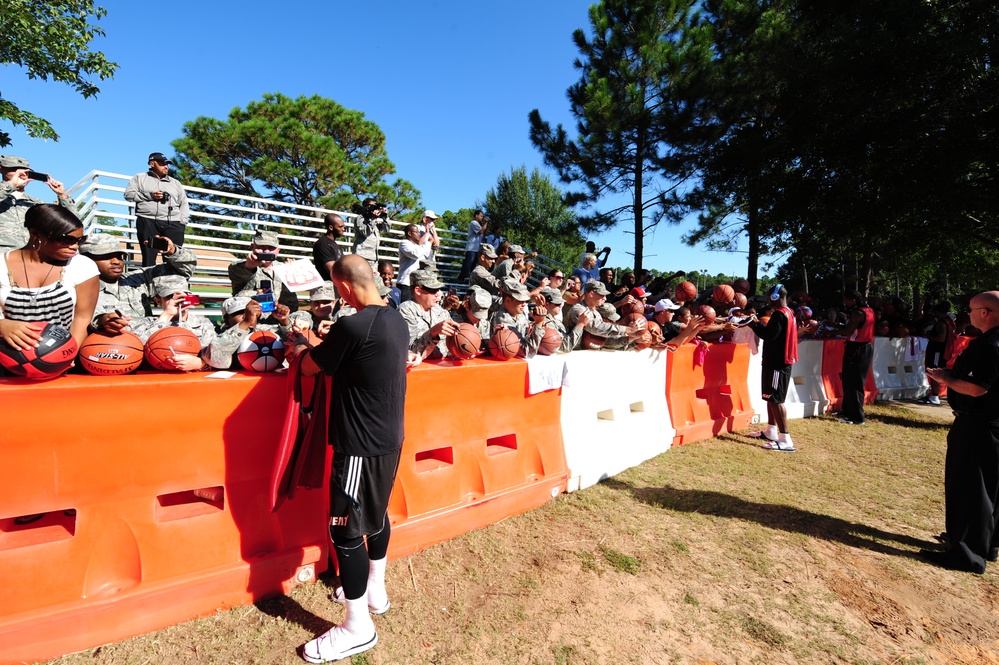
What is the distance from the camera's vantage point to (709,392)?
24.3 ft

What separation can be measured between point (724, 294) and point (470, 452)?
545 cm

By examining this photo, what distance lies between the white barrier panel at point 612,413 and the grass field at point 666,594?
28 cm

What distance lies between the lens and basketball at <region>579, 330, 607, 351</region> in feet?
19.4

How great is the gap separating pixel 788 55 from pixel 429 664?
1558cm

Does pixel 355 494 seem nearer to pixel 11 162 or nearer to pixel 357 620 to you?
pixel 357 620

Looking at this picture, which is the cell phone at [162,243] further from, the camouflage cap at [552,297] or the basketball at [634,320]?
the basketball at [634,320]

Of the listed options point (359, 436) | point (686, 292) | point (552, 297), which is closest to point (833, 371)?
point (686, 292)

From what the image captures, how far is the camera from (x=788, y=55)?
12.7m

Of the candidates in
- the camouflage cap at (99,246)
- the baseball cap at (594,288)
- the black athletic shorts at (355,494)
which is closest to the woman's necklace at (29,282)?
the camouflage cap at (99,246)

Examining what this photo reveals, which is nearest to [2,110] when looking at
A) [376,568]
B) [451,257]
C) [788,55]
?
[451,257]

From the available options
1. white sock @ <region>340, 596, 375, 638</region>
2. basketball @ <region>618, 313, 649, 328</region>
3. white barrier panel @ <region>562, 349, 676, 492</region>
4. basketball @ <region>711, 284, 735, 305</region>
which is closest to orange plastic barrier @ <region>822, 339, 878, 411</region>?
basketball @ <region>711, 284, 735, 305</region>

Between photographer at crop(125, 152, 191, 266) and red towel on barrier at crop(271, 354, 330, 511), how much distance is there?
18.6 feet

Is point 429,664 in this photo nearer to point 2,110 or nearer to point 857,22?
point 2,110

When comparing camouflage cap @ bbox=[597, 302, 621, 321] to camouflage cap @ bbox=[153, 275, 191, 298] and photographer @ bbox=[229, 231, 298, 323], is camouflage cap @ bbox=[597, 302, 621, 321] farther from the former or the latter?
camouflage cap @ bbox=[153, 275, 191, 298]
